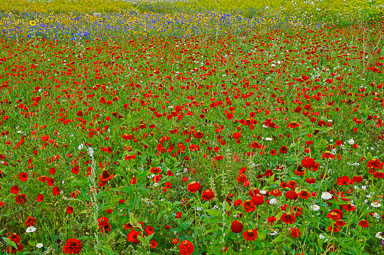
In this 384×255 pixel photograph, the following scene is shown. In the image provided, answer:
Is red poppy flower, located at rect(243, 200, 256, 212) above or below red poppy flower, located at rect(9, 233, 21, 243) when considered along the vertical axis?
above

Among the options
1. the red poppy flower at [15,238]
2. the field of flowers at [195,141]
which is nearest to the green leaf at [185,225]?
the field of flowers at [195,141]

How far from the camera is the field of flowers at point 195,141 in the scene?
2.15 metres

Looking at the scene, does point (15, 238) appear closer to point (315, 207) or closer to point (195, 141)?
point (315, 207)

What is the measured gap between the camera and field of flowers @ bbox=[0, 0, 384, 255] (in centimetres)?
215

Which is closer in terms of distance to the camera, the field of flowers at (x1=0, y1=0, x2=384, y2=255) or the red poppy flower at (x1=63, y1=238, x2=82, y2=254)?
the red poppy flower at (x1=63, y1=238, x2=82, y2=254)

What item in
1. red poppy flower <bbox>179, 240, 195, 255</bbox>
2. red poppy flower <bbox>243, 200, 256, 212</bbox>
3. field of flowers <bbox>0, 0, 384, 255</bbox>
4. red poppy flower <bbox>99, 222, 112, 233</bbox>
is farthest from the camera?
field of flowers <bbox>0, 0, 384, 255</bbox>

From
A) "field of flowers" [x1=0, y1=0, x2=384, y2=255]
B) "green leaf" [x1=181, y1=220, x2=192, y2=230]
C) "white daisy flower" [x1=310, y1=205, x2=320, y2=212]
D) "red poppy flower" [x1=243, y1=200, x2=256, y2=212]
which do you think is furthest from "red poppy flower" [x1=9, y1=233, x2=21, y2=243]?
"white daisy flower" [x1=310, y1=205, x2=320, y2=212]

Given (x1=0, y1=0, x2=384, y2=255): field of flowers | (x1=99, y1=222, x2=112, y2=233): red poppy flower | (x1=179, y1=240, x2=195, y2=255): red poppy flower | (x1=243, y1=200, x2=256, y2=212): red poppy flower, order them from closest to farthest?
(x1=179, y1=240, x2=195, y2=255): red poppy flower → (x1=243, y1=200, x2=256, y2=212): red poppy flower → (x1=99, y1=222, x2=112, y2=233): red poppy flower → (x1=0, y1=0, x2=384, y2=255): field of flowers

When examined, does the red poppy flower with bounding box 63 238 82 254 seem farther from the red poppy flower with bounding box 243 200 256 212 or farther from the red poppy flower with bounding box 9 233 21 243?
the red poppy flower with bounding box 243 200 256 212

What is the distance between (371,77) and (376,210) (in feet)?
14.0

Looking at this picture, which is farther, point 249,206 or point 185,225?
point 185,225

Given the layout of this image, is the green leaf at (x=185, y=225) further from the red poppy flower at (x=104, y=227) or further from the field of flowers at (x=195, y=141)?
the red poppy flower at (x=104, y=227)

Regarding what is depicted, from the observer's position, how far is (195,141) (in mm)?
3910

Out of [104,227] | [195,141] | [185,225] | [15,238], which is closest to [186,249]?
[185,225]
